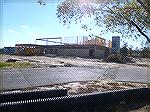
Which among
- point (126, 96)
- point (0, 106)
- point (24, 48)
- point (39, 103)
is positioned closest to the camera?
point (0, 106)

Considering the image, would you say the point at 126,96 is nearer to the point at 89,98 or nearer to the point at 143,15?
the point at 89,98

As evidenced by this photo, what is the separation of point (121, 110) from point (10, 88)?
579 centimetres

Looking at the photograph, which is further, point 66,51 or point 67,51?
point 66,51

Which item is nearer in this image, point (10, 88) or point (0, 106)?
point (0, 106)

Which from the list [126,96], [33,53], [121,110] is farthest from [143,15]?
[33,53]

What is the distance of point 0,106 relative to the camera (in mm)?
7750

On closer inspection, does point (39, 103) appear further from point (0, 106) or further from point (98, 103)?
point (98, 103)

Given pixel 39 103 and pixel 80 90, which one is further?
pixel 80 90

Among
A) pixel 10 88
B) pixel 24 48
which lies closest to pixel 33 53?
pixel 24 48

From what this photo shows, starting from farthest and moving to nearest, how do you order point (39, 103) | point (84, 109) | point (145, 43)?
point (145, 43), point (84, 109), point (39, 103)

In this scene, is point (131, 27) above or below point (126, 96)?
above

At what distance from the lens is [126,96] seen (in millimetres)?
10609

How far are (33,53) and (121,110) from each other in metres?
36.3

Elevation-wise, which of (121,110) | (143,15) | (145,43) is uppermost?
(143,15)
